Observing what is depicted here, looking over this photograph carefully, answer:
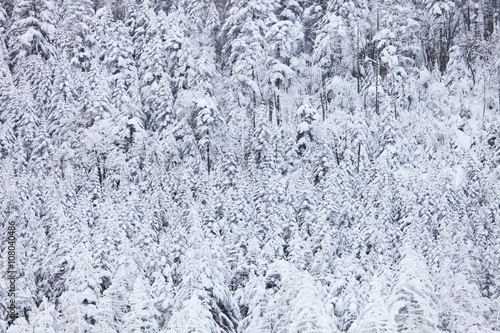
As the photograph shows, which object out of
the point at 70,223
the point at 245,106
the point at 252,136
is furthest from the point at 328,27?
the point at 70,223

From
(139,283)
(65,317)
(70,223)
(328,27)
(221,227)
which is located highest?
(328,27)

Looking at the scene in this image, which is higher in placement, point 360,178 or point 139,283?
point 139,283

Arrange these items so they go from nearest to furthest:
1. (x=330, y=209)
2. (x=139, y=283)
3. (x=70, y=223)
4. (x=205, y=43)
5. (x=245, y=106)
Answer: (x=139, y=283)
(x=70, y=223)
(x=330, y=209)
(x=245, y=106)
(x=205, y=43)

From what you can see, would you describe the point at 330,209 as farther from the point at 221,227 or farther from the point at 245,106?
the point at 245,106

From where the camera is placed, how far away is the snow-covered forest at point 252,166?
1523 cm

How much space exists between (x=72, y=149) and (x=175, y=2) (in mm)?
19119

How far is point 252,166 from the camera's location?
1184 inches

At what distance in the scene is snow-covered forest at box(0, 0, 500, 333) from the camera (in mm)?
15234

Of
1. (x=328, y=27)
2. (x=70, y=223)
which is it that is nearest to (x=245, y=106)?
(x=328, y=27)

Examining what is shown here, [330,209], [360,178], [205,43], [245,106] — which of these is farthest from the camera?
[205,43]

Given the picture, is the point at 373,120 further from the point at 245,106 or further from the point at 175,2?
the point at 175,2

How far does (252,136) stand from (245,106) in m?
5.90

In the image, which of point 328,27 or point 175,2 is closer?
point 328,27

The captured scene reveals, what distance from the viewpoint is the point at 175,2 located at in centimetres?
4694
